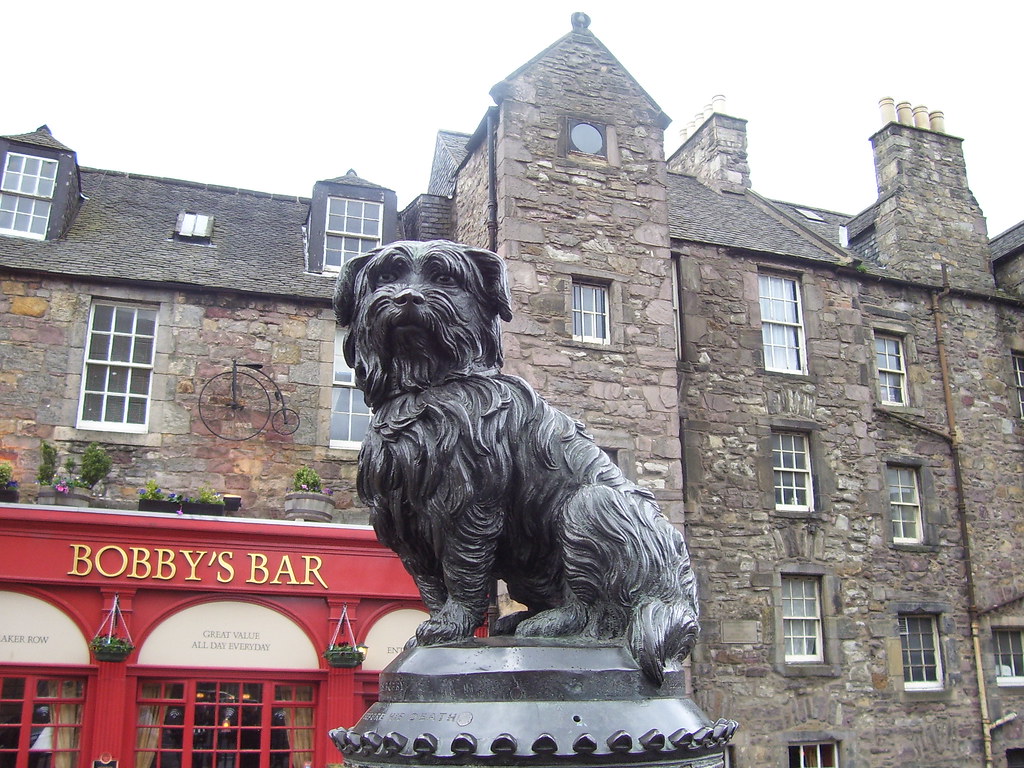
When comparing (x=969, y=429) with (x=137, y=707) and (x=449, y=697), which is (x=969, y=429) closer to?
(x=137, y=707)

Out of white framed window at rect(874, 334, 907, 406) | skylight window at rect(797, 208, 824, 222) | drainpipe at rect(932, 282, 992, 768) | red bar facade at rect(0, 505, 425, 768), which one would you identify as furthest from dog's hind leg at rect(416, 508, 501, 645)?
skylight window at rect(797, 208, 824, 222)

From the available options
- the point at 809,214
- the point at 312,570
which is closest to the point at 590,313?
the point at 312,570

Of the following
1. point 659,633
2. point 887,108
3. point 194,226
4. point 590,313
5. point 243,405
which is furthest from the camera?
point 887,108

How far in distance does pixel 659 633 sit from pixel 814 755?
12.0m

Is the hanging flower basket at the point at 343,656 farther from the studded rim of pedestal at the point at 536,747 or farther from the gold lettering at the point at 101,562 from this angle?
the studded rim of pedestal at the point at 536,747

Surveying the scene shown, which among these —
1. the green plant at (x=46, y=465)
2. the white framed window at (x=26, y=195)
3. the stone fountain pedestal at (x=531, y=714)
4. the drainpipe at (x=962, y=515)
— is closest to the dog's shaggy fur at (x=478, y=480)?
the stone fountain pedestal at (x=531, y=714)

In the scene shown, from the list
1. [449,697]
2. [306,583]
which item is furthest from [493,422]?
[306,583]

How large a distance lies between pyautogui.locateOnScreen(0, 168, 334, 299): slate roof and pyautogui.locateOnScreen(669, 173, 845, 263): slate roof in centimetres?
612

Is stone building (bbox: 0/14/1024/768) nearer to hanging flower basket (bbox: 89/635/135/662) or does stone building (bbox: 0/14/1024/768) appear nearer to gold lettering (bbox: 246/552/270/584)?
gold lettering (bbox: 246/552/270/584)

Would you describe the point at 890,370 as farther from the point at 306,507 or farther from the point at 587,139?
the point at 306,507

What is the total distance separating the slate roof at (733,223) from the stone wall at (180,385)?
614 centimetres

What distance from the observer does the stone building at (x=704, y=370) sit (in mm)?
12281

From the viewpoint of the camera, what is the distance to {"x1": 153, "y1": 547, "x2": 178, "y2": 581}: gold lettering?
11023 millimetres

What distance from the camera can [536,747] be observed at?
2.46 m
